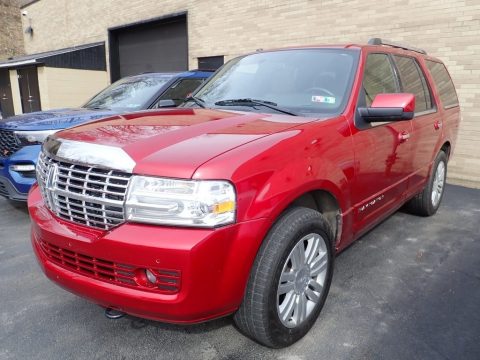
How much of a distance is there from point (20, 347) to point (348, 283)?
2.34 metres

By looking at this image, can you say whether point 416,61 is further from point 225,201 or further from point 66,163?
point 66,163

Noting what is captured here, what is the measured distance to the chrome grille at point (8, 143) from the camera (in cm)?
446

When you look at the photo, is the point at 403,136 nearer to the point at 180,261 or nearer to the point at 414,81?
the point at 414,81

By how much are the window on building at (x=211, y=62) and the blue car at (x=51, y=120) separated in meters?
5.17

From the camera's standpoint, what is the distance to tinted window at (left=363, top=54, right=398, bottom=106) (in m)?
3.13

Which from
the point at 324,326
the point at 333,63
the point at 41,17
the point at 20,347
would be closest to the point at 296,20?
the point at 333,63

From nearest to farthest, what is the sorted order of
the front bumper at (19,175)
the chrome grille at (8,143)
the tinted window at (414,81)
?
1. the tinted window at (414,81)
2. the front bumper at (19,175)
3. the chrome grille at (8,143)

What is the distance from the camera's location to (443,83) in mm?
4828

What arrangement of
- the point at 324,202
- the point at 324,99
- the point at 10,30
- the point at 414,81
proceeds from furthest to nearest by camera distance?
the point at 10,30 → the point at 414,81 → the point at 324,99 → the point at 324,202

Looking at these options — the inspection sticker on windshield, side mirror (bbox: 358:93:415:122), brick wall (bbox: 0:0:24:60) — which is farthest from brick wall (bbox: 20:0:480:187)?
brick wall (bbox: 0:0:24:60)

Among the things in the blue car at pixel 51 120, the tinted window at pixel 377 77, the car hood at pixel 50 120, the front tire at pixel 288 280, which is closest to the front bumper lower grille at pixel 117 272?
the front tire at pixel 288 280

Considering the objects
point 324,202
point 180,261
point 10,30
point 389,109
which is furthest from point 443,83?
point 10,30

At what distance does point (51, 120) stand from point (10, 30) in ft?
81.9

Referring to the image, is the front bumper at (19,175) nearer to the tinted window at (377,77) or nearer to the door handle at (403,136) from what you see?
the tinted window at (377,77)
